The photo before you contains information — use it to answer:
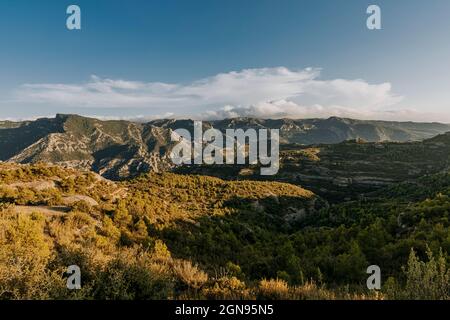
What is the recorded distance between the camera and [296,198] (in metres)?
76.6

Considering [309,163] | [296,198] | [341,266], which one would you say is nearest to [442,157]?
[309,163]

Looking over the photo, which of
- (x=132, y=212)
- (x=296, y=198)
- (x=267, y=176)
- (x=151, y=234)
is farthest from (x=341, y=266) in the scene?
A: (x=267, y=176)

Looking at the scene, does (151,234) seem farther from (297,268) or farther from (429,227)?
(429,227)

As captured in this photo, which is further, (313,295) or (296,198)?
(296,198)

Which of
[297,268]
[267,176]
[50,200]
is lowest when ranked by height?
[267,176]

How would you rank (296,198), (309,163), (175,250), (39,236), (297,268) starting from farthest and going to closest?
(309,163) → (296,198) → (175,250) → (297,268) → (39,236)

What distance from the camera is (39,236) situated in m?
12.8

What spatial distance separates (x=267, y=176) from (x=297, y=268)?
11695 cm
